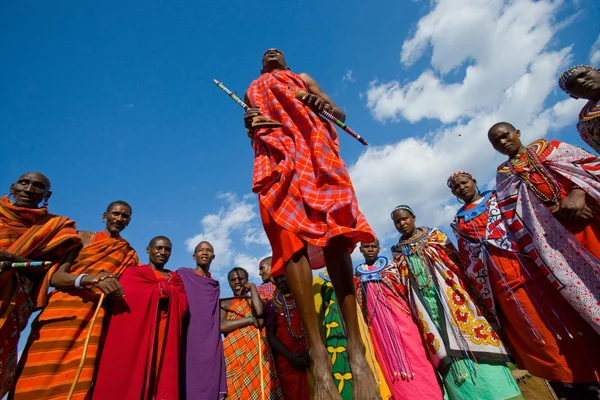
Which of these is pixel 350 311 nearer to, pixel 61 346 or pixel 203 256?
pixel 61 346

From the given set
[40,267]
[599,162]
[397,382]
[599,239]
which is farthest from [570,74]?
[40,267]

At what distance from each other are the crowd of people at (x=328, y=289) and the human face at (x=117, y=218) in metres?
0.02

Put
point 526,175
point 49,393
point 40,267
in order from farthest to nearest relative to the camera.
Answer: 1. point 526,175
2. point 40,267
3. point 49,393

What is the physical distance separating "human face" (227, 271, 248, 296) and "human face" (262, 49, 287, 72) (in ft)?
13.4

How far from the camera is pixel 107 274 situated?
12.4ft

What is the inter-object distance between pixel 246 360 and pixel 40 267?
3.14 meters

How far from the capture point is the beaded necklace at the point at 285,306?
5.00 m

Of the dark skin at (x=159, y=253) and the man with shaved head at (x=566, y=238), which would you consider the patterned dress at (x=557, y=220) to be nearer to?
the man with shaved head at (x=566, y=238)

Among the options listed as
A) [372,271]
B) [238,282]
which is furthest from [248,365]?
[372,271]

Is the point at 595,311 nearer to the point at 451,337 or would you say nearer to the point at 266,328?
the point at 451,337

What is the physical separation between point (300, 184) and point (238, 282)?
431cm

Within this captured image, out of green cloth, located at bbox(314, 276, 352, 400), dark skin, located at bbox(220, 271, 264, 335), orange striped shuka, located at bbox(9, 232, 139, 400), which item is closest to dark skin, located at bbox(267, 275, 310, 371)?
dark skin, located at bbox(220, 271, 264, 335)

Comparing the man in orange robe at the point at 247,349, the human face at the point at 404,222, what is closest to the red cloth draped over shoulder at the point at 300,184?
the human face at the point at 404,222

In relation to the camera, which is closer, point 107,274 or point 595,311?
point 595,311
